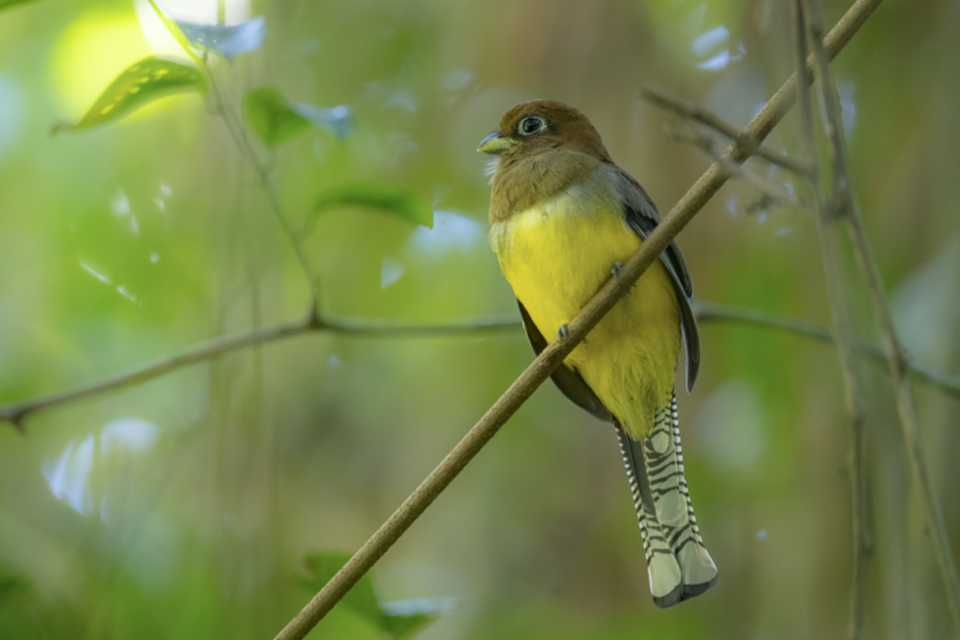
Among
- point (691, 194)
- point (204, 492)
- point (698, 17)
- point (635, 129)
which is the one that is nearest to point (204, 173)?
point (204, 492)

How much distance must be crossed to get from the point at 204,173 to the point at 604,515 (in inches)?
106

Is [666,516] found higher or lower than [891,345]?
lower

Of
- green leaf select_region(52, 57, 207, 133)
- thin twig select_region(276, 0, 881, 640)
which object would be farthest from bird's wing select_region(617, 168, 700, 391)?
green leaf select_region(52, 57, 207, 133)

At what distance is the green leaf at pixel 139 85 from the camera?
157 cm

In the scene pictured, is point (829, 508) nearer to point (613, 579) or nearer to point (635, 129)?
point (613, 579)

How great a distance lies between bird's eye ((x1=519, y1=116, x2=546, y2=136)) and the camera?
2.66 meters

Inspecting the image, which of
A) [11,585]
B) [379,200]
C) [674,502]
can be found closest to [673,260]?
[674,502]

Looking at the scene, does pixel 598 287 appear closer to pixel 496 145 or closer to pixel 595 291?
pixel 595 291

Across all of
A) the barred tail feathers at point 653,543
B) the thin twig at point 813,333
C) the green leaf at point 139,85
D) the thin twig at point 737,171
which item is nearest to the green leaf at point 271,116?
the green leaf at point 139,85

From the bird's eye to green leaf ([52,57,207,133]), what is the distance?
4.12 ft

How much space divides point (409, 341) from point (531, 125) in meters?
2.10

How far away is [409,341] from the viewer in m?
4.53

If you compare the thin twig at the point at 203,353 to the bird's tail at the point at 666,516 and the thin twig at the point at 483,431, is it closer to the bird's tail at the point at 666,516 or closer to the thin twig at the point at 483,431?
the bird's tail at the point at 666,516

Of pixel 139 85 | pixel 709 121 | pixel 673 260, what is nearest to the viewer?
pixel 709 121
